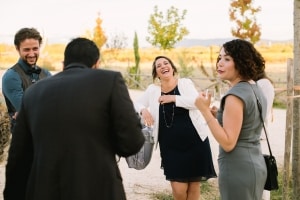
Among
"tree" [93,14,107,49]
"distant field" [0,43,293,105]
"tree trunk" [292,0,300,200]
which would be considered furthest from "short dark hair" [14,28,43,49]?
"tree" [93,14,107,49]

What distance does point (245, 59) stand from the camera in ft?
10.1

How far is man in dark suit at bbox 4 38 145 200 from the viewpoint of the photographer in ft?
7.86

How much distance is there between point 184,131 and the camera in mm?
4680

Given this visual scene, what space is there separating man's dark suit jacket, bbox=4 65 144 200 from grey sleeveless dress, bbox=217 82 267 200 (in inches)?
31.5

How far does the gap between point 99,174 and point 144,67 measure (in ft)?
122

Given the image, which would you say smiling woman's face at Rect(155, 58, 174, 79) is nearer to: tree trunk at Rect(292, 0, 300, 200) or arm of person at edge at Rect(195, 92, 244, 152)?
tree trunk at Rect(292, 0, 300, 200)

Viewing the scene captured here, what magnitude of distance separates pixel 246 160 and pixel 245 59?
2.10ft

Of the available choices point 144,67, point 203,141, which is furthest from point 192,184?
point 144,67

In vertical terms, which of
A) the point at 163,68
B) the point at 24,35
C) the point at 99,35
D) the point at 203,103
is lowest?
the point at 203,103

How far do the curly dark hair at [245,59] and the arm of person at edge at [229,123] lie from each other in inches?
9.4

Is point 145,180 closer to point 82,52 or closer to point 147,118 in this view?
point 147,118

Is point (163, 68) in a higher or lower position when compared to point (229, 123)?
higher

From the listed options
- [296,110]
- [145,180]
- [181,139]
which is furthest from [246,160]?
[145,180]

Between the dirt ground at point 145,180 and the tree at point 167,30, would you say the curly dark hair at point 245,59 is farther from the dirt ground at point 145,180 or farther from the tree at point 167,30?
the tree at point 167,30
